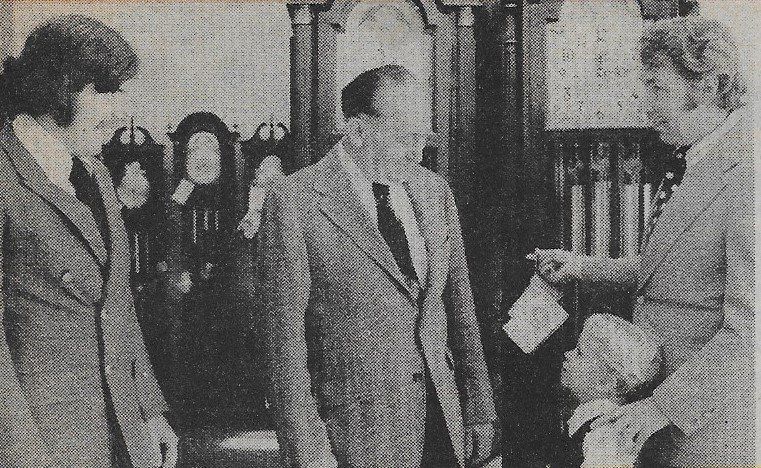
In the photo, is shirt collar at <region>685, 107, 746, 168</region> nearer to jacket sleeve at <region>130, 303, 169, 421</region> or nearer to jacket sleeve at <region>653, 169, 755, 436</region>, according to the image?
jacket sleeve at <region>653, 169, 755, 436</region>

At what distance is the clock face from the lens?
3086 millimetres

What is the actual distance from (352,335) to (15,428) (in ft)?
4.05

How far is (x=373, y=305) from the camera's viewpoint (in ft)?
9.85

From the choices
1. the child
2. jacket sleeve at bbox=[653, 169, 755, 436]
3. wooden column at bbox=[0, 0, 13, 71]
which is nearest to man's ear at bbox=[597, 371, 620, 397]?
the child

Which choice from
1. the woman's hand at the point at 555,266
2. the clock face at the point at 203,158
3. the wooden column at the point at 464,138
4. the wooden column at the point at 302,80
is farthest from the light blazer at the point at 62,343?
the woman's hand at the point at 555,266

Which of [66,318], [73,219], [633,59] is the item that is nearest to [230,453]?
[66,318]

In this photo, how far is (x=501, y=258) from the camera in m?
3.06

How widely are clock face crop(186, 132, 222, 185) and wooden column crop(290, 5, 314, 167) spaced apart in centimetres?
29

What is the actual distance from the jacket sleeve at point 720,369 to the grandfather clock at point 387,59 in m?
0.96

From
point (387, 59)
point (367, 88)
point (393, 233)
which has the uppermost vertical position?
point (387, 59)

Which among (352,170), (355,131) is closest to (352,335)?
(352,170)

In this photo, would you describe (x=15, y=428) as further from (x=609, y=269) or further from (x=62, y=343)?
(x=609, y=269)

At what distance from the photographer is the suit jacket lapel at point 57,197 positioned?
→ 3045mm

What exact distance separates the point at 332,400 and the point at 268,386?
24cm
